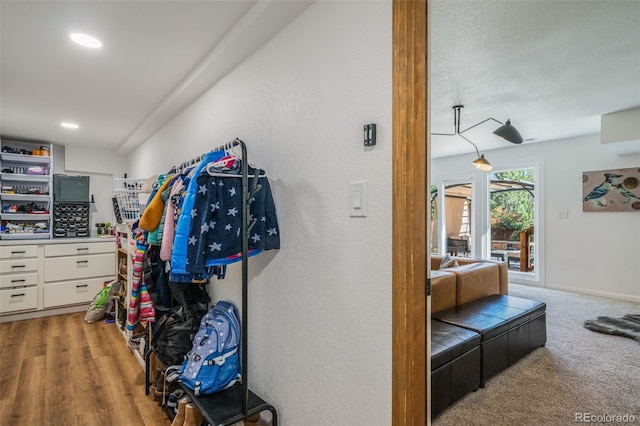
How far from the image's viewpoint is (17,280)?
12.5ft

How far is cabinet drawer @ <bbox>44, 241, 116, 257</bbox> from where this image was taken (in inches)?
157

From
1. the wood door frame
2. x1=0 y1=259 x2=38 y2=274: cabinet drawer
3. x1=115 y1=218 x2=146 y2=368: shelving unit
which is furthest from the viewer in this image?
x1=0 y1=259 x2=38 y2=274: cabinet drawer

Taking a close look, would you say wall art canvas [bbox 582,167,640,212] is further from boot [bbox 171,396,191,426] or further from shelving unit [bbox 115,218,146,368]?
shelving unit [bbox 115,218,146,368]

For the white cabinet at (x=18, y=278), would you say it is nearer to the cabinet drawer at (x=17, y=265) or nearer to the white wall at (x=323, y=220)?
the cabinet drawer at (x=17, y=265)

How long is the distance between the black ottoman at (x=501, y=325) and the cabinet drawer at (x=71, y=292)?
13.9ft

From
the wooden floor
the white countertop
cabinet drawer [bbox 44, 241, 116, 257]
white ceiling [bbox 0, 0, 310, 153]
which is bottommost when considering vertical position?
the wooden floor

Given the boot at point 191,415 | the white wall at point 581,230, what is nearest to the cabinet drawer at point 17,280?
the boot at point 191,415

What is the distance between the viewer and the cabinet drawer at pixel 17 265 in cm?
372

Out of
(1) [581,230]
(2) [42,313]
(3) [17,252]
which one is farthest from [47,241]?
(1) [581,230]

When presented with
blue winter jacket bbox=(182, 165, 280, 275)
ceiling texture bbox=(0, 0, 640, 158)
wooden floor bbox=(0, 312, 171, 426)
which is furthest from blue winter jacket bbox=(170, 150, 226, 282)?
wooden floor bbox=(0, 312, 171, 426)

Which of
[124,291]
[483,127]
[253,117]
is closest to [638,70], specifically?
[483,127]

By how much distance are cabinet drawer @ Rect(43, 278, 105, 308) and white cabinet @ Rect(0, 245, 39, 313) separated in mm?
130

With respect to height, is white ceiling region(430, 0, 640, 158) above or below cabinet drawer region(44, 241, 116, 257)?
above

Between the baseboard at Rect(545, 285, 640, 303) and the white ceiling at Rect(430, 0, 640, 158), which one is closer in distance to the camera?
the white ceiling at Rect(430, 0, 640, 158)
